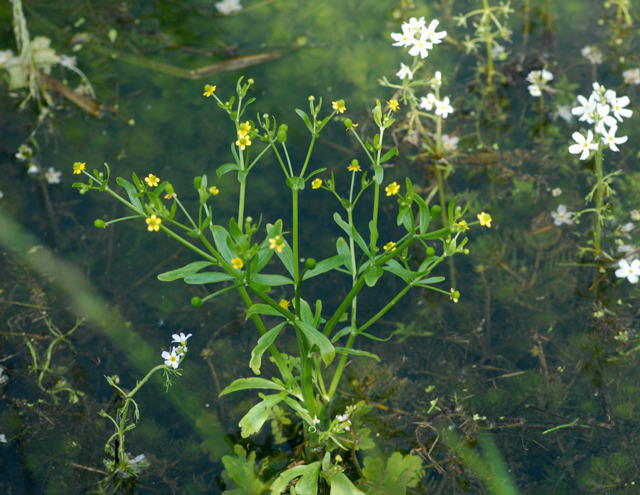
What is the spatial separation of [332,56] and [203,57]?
670 millimetres

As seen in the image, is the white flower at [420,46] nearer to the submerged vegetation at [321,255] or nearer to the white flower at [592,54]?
the submerged vegetation at [321,255]

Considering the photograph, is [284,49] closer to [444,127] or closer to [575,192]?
[444,127]

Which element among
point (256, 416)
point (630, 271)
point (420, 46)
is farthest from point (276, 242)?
point (630, 271)

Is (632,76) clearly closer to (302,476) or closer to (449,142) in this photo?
(449,142)

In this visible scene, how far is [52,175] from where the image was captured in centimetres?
379

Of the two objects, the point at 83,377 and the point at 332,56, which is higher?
the point at 332,56

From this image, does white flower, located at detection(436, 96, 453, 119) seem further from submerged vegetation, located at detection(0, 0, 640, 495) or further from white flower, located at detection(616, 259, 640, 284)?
white flower, located at detection(616, 259, 640, 284)

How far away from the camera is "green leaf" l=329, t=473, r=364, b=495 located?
2738 mm

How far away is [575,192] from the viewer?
3.61 m

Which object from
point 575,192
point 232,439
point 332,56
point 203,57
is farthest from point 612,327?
point 203,57

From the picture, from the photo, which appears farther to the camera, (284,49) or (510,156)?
(284,49)

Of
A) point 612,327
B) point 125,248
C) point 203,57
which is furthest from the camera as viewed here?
point 203,57

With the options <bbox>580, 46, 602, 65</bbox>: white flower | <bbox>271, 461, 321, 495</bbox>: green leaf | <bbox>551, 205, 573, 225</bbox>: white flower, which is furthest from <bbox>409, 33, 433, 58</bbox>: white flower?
<bbox>271, 461, 321, 495</bbox>: green leaf

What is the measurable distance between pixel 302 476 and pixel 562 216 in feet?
5.45
